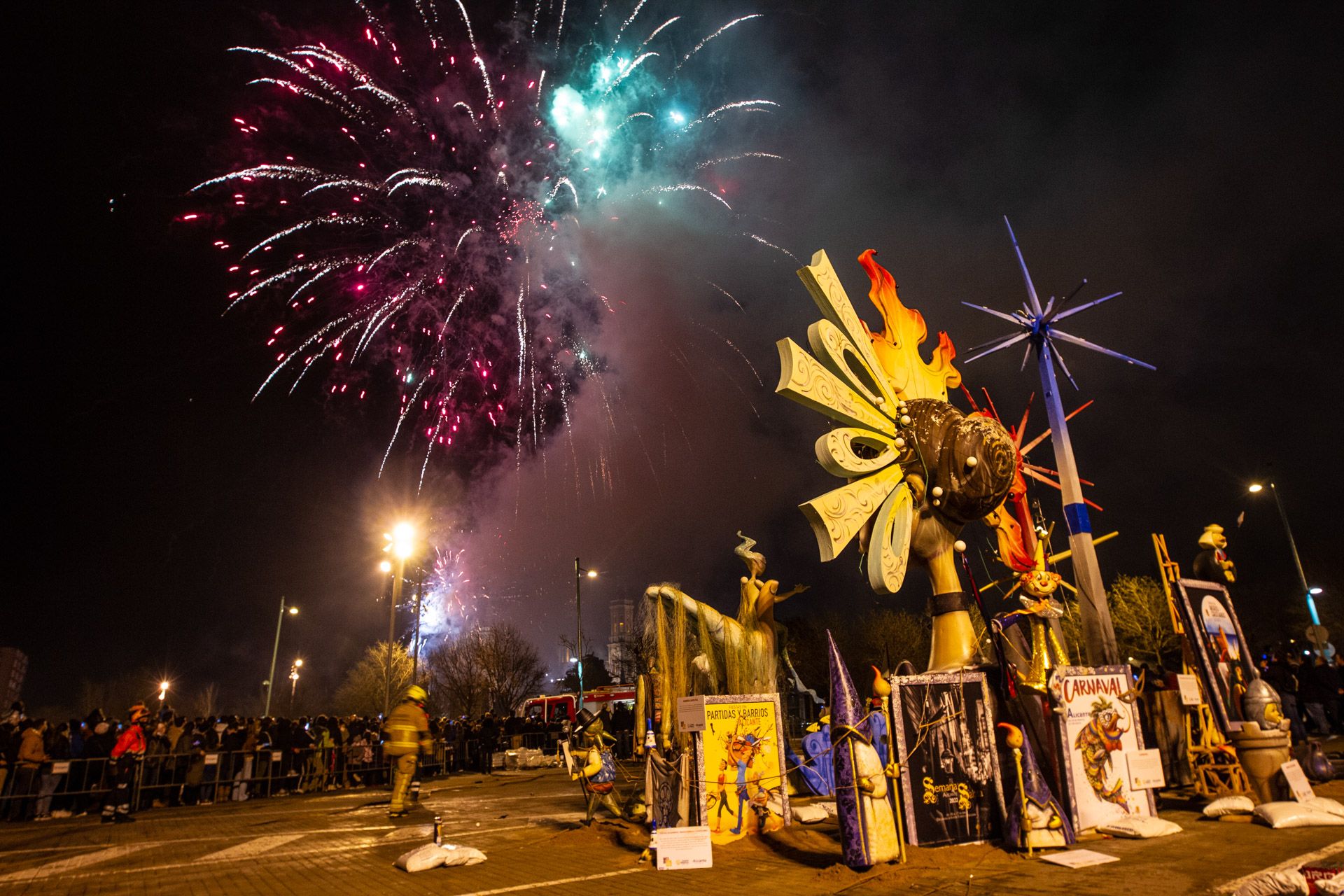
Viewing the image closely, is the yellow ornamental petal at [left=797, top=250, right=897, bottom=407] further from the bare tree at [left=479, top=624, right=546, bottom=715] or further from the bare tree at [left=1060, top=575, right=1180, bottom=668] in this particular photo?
the bare tree at [left=479, top=624, right=546, bottom=715]

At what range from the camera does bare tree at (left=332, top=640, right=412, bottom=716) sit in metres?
53.6

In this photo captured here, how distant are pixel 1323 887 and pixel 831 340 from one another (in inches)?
328

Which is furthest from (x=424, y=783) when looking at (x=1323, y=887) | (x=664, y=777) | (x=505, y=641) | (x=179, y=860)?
(x=505, y=641)

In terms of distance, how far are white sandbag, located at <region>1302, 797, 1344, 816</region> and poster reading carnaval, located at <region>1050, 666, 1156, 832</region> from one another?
169 centimetres

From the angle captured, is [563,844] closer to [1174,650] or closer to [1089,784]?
[1089,784]

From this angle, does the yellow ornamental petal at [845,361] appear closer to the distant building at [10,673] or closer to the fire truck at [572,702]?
the fire truck at [572,702]

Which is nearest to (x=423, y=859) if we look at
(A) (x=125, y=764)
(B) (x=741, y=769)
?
(B) (x=741, y=769)

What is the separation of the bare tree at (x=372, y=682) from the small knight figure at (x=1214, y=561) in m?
48.6

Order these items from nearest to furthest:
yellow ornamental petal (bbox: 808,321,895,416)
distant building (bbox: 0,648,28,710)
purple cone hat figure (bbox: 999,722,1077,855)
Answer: purple cone hat figure (bbox: 999,722,1077,855) < yellow ornamental petal (bbox: 808,321,895,416) < distant building (bbox: 0,648,28,710)

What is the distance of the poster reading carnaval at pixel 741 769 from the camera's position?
31.1 ft

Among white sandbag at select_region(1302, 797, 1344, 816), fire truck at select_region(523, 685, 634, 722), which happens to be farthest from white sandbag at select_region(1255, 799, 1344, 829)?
fire truck at select_region(523, 685, 634, 722)

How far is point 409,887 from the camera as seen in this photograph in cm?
764

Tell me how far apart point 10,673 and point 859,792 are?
43.7 m

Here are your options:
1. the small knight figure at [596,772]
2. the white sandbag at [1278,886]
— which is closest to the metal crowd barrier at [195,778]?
the small knight figure at [596,772]
